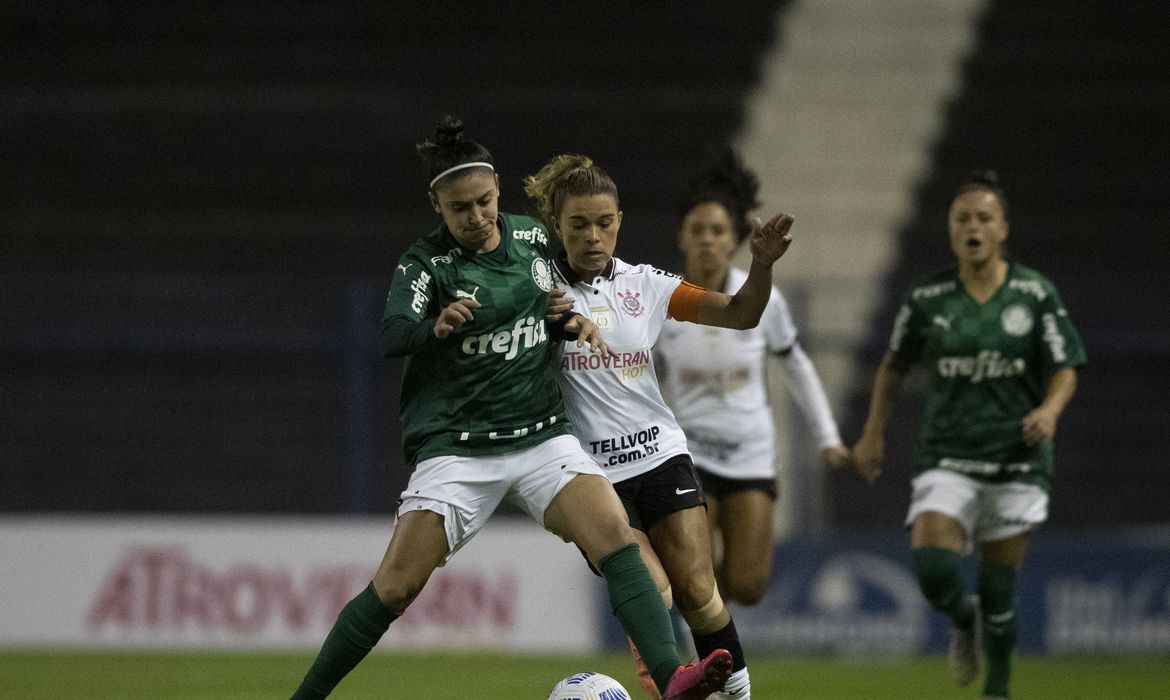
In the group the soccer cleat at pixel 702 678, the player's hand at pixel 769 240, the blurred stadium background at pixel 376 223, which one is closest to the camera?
the soccer cleat at pixel 702 678

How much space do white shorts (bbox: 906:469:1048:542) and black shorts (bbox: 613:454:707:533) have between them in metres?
1.73

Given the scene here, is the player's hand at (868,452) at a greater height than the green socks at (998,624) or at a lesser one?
greater

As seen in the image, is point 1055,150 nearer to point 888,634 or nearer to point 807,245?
point 807,245

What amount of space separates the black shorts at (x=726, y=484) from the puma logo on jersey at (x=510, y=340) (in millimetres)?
2042

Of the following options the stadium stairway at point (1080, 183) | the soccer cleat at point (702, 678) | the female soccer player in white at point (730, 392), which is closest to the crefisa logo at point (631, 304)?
the soccer cleat at point (702, 678)

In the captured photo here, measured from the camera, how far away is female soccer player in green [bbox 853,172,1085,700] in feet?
23.0

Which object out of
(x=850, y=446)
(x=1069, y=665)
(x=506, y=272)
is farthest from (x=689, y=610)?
(x=850, y=446)

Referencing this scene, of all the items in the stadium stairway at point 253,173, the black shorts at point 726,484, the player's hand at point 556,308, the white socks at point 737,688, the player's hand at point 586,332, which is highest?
the stadium stairway at point 253,173

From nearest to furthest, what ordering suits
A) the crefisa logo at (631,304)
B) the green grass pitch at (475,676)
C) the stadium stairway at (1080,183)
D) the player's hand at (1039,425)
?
the crefisa logo at (631,304) < the player's hand at (1039,425) < the green grass pitch at (475,676) < the stadium stairway at (1080,183)

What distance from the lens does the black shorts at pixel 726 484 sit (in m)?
7.24

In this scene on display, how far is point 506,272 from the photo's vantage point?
5.35m

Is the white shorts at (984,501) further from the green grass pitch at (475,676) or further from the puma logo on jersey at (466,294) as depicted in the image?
the puma logo on jersey at (466,294)

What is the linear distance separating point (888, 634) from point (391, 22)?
30.0ft

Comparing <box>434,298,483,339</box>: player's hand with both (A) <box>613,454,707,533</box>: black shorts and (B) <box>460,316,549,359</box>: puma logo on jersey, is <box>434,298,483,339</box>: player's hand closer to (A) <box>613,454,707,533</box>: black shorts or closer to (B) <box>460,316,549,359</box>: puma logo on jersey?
(B) <box>460,316,549,359</box>: puma logo on jersey
